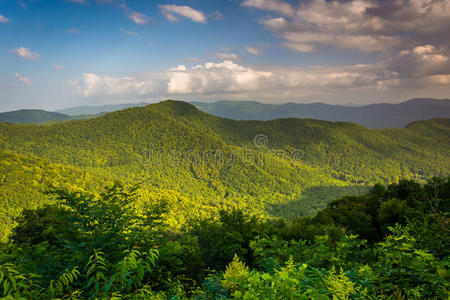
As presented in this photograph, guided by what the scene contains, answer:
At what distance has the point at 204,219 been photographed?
1286 inches

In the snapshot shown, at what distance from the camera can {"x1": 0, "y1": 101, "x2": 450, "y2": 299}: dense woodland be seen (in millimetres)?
3381

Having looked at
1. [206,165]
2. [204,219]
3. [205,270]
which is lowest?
[206,165]

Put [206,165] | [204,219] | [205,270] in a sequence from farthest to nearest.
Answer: [206,165] → [204,219] → [205,270]

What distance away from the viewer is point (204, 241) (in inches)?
969

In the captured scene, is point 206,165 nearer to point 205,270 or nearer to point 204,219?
point 204,219

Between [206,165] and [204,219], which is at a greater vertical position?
[204,219]

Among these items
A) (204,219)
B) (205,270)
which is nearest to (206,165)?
(204,219)

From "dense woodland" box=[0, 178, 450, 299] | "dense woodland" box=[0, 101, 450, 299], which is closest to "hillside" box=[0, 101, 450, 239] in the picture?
"dense woodland" box=[0, 101, 450, 299]

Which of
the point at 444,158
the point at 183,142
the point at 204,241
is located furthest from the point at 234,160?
the point at 444,158

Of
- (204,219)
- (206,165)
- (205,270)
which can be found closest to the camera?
(205,270)

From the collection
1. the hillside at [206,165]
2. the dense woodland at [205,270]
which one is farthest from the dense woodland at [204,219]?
the hillside at [206,165]

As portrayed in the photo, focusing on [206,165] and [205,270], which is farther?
[206,165]

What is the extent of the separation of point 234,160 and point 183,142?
4947 centimetres

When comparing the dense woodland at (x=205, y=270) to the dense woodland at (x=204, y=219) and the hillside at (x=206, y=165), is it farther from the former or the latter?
the hillside at (x=206, y=165)
